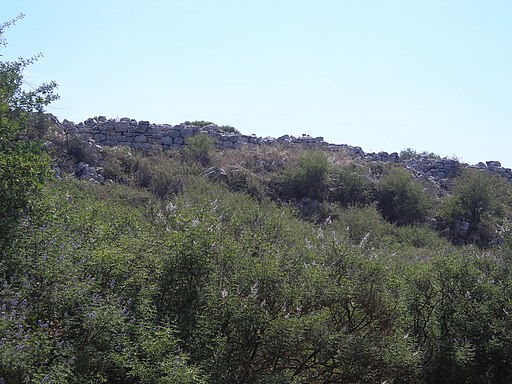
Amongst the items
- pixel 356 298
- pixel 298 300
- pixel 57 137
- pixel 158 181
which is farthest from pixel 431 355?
pixel 57 137

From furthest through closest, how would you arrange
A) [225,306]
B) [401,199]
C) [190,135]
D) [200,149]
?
1. [190,135]
2. [401,199]
3. [200,149]
4. [225,306]

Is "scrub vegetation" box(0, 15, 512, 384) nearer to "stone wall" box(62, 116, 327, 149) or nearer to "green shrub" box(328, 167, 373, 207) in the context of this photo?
"green shrub" box(328, 167, 373, 207)

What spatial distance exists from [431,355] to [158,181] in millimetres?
14216

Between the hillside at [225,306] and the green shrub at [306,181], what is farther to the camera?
the green shrub at [306,181]

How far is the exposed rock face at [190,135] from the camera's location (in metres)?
27.6

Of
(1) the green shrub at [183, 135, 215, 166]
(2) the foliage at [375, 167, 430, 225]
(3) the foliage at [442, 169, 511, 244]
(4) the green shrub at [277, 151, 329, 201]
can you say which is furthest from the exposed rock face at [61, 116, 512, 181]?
(2) the foliage at [375, 167, 430, 225]

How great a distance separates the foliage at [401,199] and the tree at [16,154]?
1846cm

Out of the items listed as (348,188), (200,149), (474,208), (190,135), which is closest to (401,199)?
(348,188)

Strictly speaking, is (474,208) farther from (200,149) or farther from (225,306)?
(225,306)

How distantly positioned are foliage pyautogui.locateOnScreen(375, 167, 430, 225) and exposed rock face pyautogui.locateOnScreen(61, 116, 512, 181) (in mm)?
5346

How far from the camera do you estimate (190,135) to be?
28844mm

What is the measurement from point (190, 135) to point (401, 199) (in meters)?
10.0

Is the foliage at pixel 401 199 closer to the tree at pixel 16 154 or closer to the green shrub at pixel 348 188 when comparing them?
the green shrub at pixel 348 188

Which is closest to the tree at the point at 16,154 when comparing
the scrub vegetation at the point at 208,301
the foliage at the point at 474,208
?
the scrub vegetation at the point at 208,301
